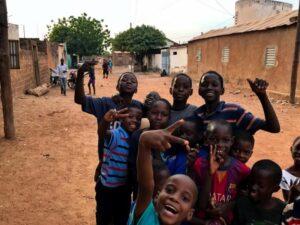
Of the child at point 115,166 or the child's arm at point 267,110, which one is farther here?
the child at point 115,166

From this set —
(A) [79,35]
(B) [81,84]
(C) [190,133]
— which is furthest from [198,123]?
(A) [79,35]

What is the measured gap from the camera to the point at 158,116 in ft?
8.05

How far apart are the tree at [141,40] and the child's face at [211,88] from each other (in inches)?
1352

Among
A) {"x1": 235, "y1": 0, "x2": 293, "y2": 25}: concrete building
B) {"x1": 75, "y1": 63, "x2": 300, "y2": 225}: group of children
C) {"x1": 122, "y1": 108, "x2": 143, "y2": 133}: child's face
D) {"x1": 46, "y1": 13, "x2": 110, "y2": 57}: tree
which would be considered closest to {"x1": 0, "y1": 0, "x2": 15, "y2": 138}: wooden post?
{"x1": 75, "y1": 63, "x2": 300, "y2": 225}: group of children

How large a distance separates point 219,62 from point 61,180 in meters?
16.3

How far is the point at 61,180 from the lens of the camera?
5188mm

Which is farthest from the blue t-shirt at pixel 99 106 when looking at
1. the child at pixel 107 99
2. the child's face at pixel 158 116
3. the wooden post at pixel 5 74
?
the wooden post at pixel 5 74

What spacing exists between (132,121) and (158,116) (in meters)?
0.27

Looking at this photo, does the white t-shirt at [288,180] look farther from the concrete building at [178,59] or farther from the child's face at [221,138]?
the concrete building at [178,59]

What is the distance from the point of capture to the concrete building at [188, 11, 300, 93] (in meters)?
13.8

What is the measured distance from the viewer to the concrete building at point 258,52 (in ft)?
45.2

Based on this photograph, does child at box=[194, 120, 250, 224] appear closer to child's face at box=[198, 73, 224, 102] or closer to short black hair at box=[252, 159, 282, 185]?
short black hair at box=[252, 159, 282, 185]

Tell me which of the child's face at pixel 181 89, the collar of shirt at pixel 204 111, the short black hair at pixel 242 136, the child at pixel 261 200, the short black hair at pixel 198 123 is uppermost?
the child's face at pixel 181 89

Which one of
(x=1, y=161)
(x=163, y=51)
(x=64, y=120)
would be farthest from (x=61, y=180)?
(x=163, y=51)
